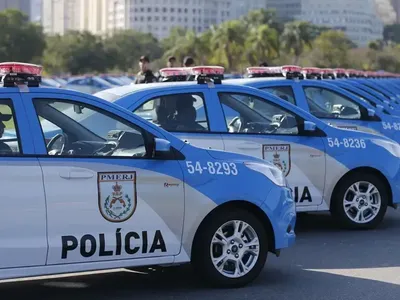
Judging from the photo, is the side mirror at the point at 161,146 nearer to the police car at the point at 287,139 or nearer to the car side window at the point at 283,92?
the police car at the point at 287,139

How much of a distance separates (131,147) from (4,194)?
1100mm

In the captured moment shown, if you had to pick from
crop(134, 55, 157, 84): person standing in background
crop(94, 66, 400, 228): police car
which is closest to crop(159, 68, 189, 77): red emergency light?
crop(94, 66, 400, 228): police car

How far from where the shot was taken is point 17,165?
632cm

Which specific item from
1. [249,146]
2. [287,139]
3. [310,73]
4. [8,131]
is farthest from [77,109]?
[310,73]

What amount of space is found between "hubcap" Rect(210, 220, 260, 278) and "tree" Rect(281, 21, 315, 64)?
98413 mm

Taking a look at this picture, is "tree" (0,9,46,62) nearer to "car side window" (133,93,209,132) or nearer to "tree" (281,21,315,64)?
"tree" (281,21,315,64)

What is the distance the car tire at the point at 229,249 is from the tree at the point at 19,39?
320ft

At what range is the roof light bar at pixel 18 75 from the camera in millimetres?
6578

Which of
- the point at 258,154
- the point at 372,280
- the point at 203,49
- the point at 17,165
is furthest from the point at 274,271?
the point at 203,49

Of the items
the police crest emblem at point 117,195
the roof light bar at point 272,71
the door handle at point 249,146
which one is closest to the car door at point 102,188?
the police crest emblem at point 117,195

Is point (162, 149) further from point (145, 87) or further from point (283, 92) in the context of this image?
point (283, 92)

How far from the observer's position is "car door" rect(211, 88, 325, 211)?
9562 millimetres

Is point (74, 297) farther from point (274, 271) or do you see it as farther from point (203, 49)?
point (203, 49)

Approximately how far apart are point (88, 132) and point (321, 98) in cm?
584
